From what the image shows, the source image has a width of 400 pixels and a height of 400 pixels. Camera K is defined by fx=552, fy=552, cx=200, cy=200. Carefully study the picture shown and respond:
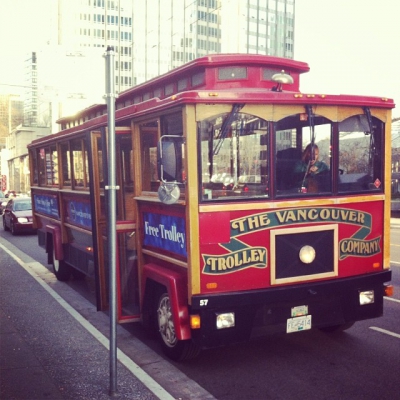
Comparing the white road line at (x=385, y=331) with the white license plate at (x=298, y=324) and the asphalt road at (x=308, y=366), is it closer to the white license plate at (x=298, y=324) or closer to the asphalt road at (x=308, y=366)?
the asphalt road at (x=308, y=366)

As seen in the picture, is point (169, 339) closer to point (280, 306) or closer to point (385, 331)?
point (280, 306)

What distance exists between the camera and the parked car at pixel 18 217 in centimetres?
1988

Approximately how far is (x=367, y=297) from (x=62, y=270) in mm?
6579

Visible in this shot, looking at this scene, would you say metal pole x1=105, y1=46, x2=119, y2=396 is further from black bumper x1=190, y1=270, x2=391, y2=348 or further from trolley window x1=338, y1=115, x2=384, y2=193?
trolley window x1=338, y1=115, x2=384, y2=193

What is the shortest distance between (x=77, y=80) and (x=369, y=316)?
492 inches

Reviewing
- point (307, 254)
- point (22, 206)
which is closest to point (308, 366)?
point (307, 254)

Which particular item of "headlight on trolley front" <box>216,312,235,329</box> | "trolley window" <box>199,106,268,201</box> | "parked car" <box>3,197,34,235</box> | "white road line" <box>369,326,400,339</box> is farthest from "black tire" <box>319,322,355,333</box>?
"parked car" <box>3,197,34,235</box>

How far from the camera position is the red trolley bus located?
550cm

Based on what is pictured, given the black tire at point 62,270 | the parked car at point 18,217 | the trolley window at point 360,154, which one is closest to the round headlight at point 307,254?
the trolley window at point 360,154

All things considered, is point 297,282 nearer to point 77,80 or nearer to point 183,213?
point 183,213

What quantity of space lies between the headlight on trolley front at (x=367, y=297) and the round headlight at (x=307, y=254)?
2.84ft

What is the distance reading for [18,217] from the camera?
20.0 meters

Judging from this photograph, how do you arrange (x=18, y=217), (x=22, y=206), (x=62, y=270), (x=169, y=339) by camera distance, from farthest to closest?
1. (x=22, y=206)
2. (x=18, y=217)
3. (x=62, y=270)
4. (x=169, y=339)

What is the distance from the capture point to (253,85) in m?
6.29
